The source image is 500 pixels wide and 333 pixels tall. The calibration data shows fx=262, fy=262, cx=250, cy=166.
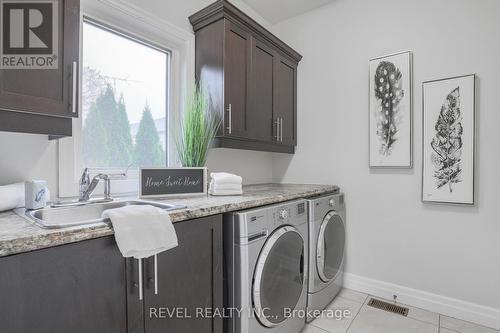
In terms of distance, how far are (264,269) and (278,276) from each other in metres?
0.18

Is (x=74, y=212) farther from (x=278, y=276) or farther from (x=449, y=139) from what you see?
(x=449, y=139)

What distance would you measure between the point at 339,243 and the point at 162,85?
1995mm

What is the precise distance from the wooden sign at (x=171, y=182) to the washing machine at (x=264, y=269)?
429 millimetres

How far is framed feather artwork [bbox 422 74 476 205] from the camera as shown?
6.28 feet

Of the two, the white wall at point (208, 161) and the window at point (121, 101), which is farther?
the window at point (121, 101)

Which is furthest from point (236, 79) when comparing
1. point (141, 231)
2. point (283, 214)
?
point (141, 231)

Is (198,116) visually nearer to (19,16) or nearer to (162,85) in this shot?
(162,85)

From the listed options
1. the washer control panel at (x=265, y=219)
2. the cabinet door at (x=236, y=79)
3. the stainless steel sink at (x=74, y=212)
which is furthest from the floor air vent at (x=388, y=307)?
the stainless steel sink at (x=74, y=212)

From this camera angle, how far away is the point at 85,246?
834 mm

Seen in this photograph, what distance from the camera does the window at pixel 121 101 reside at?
5.35ft

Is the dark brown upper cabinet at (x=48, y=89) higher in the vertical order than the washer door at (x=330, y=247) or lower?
higher

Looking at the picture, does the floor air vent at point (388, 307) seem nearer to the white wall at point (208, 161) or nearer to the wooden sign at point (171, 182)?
the white wall at point (208, 161)

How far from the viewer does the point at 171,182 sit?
1.61 m

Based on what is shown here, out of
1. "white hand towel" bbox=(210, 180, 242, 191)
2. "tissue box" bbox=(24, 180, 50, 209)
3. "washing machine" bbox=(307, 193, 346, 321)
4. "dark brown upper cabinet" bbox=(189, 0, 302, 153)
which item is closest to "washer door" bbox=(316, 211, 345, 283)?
"washing machine" bbox=(307, 193, 346, 321)
